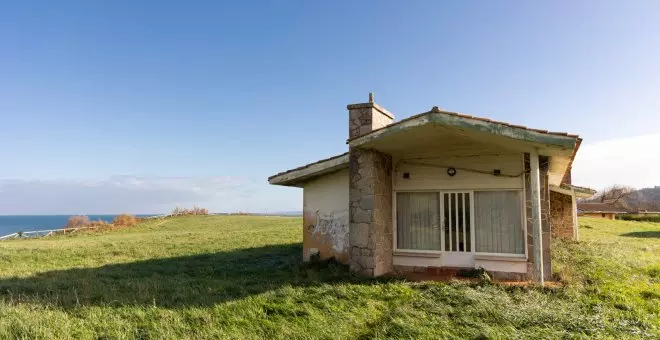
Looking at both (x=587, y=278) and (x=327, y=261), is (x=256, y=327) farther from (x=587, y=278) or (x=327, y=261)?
(x=587, y=278)

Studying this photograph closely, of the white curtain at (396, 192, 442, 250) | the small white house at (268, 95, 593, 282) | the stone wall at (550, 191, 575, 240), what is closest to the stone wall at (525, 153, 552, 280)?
the small white house at (268, 95, 593, 282)

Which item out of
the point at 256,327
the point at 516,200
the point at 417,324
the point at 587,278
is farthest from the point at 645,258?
the point at 256,327

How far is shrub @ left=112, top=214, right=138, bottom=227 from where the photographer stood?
125ft

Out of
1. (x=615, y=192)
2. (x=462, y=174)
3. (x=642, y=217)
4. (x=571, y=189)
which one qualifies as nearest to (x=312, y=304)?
(x=462, y=174)

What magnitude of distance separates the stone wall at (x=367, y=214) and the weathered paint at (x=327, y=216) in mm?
1278

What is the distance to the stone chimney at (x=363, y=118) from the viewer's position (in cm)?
1020

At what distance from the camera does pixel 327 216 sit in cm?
1160

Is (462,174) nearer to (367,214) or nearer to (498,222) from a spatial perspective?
(498,222)

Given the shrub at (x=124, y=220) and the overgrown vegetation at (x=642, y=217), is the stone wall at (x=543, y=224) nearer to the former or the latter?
the shrub at (x=124, y=220)

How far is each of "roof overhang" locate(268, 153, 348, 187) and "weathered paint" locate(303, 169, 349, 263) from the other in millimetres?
288

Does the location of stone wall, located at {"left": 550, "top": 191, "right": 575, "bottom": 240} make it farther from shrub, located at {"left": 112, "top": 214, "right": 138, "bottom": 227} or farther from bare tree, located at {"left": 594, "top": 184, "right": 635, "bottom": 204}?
bare tree, located at {"left": 594, "top": 184, "right": 635, "bottom": 204}

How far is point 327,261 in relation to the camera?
11180 mm

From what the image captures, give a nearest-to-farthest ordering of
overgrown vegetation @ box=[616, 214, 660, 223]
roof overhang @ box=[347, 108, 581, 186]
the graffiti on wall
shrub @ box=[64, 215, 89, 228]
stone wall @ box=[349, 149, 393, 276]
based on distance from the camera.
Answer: roof overhang @ box=[347, 108, 581, 186]
stone wall @ box=[349, 149, 393, 276]
the graffiti on wall
shrub @ box=[64, 215, 89, 228]
overgrown vegetation @ box=[616, 214, 660, 223]

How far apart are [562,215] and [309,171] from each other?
572 inches
